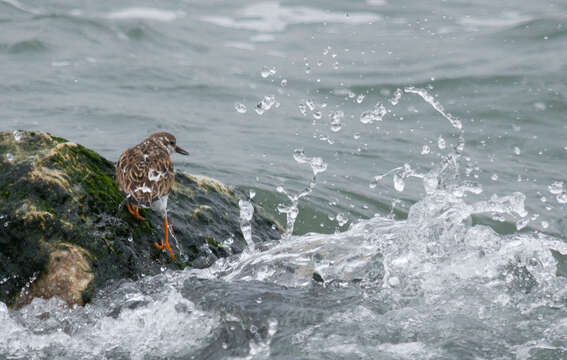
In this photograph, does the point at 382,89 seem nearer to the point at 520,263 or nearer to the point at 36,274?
the point at 520,263

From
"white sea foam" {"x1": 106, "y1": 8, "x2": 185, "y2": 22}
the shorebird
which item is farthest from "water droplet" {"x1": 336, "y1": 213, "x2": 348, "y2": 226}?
"white sea foam" {"x1": 106, "y1": 8, "x2": 185, "y2": 22}

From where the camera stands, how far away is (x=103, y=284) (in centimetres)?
441

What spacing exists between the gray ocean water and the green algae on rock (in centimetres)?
17

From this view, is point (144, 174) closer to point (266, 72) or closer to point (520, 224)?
point (520, 224)

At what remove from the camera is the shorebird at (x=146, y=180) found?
4.68 m

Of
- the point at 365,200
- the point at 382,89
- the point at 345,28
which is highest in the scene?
the point at 345,28

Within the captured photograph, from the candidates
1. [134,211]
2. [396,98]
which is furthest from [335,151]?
[134,211]

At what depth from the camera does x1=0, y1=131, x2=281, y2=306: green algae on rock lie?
14.0ft

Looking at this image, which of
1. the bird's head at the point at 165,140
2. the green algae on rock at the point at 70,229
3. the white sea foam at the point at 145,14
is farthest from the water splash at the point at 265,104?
the white sea foam at the point at 145,14

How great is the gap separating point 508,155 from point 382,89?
3118 millimetres

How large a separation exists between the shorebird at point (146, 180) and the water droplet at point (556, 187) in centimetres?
517

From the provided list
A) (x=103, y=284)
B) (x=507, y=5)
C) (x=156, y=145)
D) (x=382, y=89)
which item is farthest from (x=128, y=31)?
(x=103, y=284)

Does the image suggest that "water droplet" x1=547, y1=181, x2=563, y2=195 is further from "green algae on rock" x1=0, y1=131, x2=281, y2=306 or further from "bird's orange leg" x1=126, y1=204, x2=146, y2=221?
"bird's orange leg" x1=126, y1=204, x2=146, y2=221

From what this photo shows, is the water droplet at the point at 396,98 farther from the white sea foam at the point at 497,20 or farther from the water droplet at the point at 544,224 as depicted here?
the water droplet at the point at 544,224
